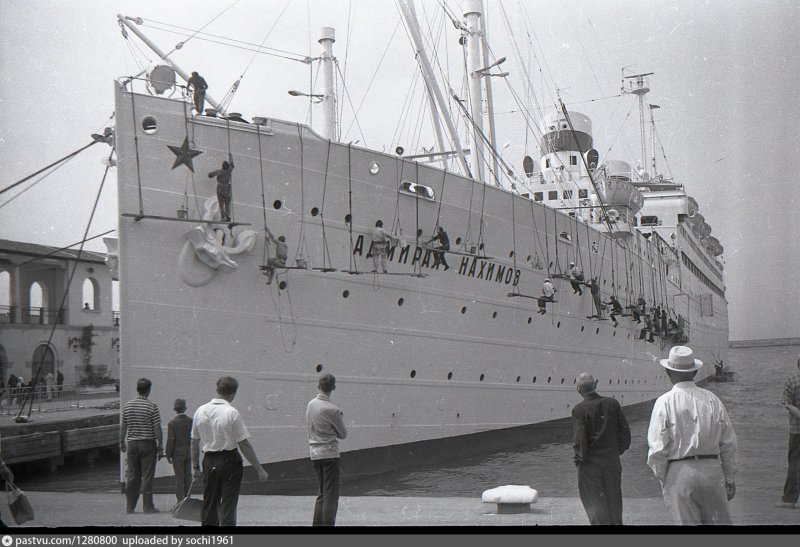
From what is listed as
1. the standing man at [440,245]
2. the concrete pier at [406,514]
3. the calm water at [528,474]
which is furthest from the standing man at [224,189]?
the calm water at [528,474]

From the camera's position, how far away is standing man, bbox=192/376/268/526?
5039 mm

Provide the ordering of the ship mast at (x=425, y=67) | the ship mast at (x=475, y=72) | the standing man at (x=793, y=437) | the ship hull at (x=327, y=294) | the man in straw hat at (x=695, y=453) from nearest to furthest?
the man in straw hat at (x=695, y=453) < the standing man at (x=793, y=437) < the ship hull at (x=327, y=294) < the ship mast at (x=425, y=67) < the ship mast at (x=475, y=72)

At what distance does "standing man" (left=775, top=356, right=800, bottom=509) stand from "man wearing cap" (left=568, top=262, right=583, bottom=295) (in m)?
7.59

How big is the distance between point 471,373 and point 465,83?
8.37 metres

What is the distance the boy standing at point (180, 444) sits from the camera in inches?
259

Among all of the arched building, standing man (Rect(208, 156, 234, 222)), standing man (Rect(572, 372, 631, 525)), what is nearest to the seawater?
standing man (Rect(572, 372, 631, 525))

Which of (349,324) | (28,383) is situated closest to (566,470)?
(349,324)

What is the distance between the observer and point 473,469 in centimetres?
1085

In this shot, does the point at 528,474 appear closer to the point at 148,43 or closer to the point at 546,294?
the point at 546,294

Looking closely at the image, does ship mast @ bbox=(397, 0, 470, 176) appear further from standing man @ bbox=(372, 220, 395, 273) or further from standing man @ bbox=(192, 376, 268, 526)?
standing man @ bbox=(192, 376, 268, 526)

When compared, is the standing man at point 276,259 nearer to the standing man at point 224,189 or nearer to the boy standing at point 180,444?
the standing man at point 224,189

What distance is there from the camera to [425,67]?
1282cm

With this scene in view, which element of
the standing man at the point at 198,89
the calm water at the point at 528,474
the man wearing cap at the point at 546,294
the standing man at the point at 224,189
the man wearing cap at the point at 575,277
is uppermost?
the standing man at the point at 198,89

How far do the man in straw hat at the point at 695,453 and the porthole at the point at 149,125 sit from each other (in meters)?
6.58
